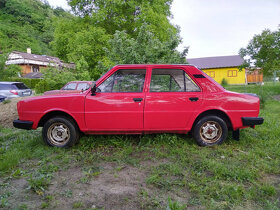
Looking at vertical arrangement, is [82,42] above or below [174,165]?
above

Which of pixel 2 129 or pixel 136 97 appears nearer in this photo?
pixel 136 97

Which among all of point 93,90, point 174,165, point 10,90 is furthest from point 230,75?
point 174,165

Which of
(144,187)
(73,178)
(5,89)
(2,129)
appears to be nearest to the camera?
(144,187)

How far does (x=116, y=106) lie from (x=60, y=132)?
1.35 meters

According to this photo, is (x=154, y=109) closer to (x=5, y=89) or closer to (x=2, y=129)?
(x=2, y=129)

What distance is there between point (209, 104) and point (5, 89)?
13.1 meters

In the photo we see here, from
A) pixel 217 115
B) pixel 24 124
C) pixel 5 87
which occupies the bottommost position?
pixel 24 124

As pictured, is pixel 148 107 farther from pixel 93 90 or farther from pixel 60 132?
pixel 60 132

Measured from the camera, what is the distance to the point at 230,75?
113 feet

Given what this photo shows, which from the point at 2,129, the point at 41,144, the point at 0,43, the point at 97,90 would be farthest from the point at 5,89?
the point at 0,43

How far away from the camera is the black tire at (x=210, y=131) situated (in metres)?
4.05

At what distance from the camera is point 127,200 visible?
242cm

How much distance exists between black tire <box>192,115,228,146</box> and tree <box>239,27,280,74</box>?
43.4ft

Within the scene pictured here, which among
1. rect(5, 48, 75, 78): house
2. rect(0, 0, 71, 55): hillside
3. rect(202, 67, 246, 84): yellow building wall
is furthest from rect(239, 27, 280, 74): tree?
rect(0, 0, 71, 55): hillside
